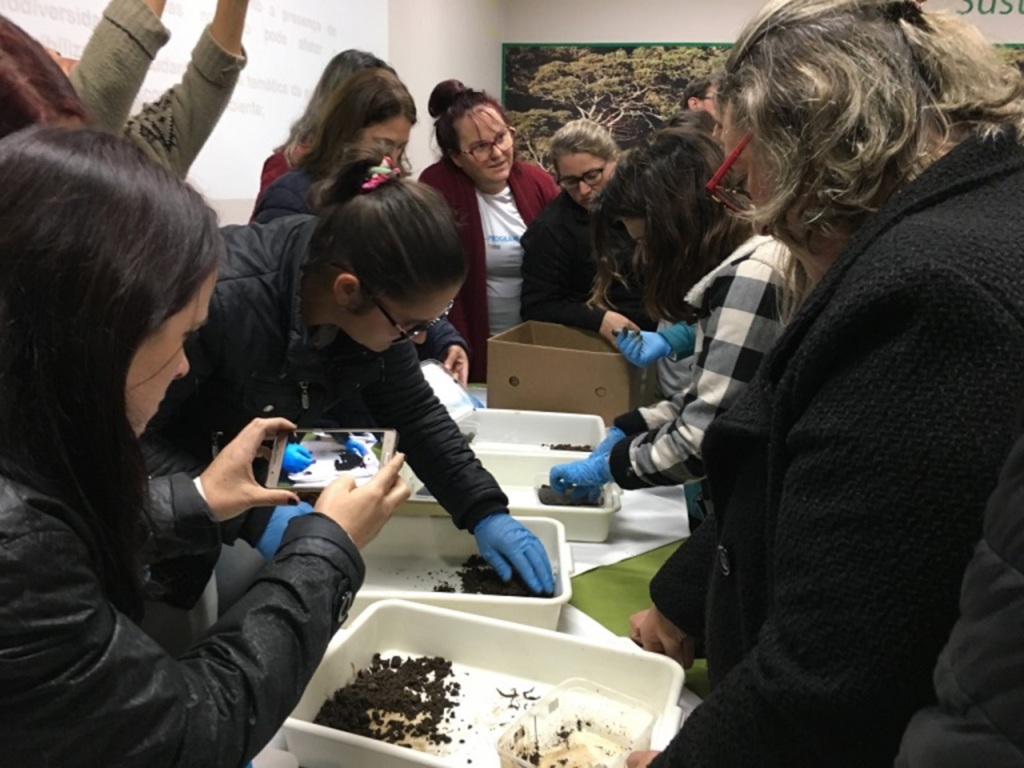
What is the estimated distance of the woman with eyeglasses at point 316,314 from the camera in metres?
1.17

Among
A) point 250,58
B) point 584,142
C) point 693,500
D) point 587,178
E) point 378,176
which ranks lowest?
→ point 693,500

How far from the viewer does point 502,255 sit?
2.79 m

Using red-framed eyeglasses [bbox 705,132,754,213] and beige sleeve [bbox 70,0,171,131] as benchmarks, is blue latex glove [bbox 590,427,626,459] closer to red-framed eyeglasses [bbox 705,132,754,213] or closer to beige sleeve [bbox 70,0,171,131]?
red-framed eyeglasses [bbox 705,132,754,213]

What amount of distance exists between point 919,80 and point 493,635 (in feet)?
2.76

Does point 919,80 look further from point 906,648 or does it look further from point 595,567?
point 595,567

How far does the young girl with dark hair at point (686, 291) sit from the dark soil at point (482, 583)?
0.86 ft

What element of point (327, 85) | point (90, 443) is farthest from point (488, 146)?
point (90, 443)

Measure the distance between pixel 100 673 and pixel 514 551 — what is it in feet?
2.66

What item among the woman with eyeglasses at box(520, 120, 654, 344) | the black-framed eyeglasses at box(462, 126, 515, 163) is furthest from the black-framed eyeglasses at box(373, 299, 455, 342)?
the black-framed eyeglasses at box(462, 126, 515, 163)

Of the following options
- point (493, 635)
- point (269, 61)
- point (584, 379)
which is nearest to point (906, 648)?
point (493, 635)

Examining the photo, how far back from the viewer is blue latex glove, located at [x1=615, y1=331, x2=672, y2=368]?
2023 millimetres

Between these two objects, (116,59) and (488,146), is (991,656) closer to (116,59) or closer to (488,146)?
(116,59)

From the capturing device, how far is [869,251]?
0.57m

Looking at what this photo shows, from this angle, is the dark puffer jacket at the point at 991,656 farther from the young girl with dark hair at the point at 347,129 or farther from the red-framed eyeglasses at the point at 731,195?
the young girl with dark hair at the point at 347,129
